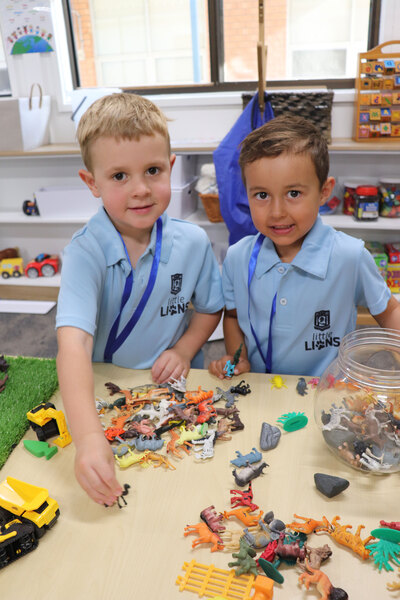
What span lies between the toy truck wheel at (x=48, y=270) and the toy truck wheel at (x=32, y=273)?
0.04 meters

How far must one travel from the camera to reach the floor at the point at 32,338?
2.51 metres

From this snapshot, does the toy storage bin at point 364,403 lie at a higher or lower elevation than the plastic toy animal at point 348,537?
higher

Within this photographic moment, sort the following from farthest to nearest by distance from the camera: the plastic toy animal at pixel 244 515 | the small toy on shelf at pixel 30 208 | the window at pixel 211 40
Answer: the small toy on shelf at pixel 30 208
the window at pixel 211 40
the plastic toy animal at pixel 244 515

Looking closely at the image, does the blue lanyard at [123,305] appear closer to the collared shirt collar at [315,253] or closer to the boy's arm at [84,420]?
the boy's arm at [84,420]

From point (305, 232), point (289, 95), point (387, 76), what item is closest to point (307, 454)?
point (305, 232)

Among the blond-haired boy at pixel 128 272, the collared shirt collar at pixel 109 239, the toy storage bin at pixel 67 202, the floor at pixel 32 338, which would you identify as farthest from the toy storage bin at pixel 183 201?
the collared shirt collar at pixel 109 239

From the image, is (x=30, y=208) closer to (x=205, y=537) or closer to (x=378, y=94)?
(x=378, y=94)

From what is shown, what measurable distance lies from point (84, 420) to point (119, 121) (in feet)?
1.81

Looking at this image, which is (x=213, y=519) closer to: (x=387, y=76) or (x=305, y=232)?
(x=305, y=232)

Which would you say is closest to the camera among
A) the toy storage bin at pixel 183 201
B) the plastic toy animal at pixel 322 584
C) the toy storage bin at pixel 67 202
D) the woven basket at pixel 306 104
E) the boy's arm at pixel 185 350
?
the plastic toy animal at pixel 322 584

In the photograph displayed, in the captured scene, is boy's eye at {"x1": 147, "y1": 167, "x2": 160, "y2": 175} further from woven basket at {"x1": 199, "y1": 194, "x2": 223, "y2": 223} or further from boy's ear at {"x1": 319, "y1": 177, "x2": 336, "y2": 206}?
woven basket at {"x1": 199, "y1": 194, "x2": 223, "y2": 223}

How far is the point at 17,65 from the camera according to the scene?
9.83ft

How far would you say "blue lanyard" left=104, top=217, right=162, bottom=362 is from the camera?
1113 millimetres

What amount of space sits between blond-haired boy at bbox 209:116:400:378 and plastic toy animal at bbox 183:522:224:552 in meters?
0.38
